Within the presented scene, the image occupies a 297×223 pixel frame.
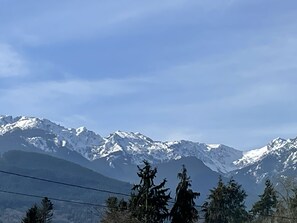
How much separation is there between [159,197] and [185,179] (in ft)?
12.4

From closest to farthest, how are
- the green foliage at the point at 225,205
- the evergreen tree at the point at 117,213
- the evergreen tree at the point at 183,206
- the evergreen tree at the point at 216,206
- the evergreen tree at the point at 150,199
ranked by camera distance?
1. the evergreen tree at the point at 150,199
2. the evergreen tree at the point at 183,206
3. the evergreen tree at the point at 117,213
4. the evergreen tree at the point at 216,206
5. the green foliage at the point at 225,205

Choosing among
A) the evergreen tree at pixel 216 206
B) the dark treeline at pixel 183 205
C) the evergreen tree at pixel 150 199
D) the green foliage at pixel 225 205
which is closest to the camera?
the evergreen tree at pixel 150 199

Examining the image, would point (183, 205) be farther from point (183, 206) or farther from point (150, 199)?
point (150, 199)

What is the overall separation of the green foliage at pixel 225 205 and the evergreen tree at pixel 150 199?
119 ft

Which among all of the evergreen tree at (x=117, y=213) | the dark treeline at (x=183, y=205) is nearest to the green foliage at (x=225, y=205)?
the dark treeline at (x=183, y=205)

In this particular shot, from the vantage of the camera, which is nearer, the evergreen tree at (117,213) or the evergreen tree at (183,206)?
the evergreen tree at (183,206)

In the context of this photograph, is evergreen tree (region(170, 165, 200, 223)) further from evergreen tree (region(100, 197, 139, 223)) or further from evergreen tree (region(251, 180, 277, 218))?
evergreen tree (region(251, 180, 277, 218))

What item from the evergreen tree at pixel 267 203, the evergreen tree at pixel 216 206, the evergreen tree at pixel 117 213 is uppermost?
the evergreen tree at pixel 267 203

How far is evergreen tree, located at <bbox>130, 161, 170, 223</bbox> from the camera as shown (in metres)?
73.6

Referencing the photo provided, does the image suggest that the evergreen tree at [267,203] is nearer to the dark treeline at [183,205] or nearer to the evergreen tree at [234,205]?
the dark treeline at [183,205]

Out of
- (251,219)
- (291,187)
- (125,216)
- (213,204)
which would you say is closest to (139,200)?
(125,216)

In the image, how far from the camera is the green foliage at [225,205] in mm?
112312

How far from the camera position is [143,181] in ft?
245

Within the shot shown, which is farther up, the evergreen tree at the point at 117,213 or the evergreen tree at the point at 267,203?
the evergreen tree at the point at 267,203
